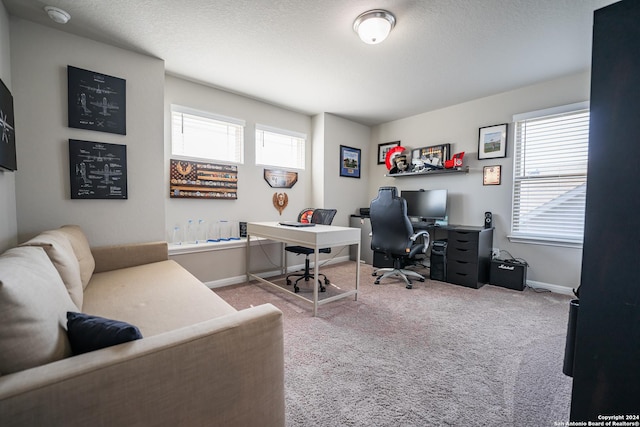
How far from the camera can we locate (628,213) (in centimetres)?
91

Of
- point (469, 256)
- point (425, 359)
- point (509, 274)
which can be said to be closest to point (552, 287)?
point (509, 274)

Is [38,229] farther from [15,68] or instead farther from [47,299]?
[47,299]

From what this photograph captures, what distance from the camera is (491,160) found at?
3.73 meters

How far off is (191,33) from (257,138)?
5.50 ft

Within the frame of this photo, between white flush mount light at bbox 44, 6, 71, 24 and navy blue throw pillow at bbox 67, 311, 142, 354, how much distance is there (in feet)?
8.37

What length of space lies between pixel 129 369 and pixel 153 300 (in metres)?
1.04

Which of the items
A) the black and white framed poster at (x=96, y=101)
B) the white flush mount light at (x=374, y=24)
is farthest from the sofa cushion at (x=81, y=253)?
the white flush mount light at (x=374, y=24)

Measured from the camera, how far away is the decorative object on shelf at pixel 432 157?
4086 millimetres

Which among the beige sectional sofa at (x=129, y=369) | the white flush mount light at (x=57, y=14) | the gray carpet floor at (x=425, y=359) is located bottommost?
the gray carpet floor at (x=425, y=359)

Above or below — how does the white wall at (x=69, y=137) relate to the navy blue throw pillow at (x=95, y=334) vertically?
above

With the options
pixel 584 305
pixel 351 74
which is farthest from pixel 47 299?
pixel 351 74

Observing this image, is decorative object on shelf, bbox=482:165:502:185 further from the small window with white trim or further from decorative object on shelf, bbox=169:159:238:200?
decorative object on shelf, bbox=169:159:238:200

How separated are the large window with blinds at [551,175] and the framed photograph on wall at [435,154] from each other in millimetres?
904

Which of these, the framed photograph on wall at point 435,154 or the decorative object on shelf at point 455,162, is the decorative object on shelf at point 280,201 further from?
the decorative object on shelf at point 455,162
